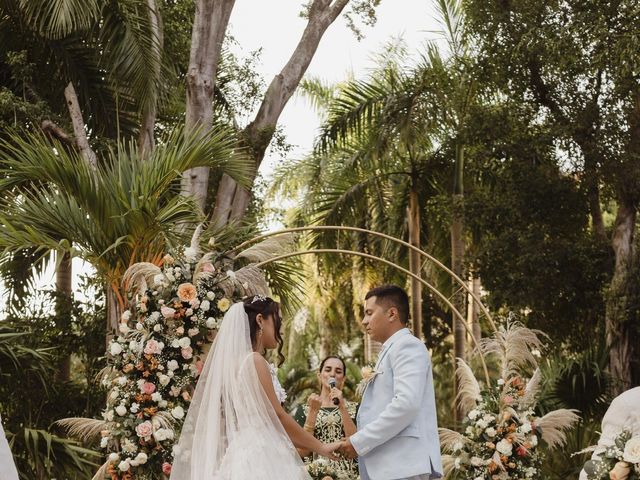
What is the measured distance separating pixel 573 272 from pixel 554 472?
3.31 metres

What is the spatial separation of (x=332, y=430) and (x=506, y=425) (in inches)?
79.7

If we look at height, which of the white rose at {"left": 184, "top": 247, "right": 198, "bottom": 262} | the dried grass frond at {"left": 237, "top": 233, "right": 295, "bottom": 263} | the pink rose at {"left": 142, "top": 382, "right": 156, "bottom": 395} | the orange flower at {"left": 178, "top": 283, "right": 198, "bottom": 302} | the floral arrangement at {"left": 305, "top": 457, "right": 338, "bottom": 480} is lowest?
the floral arrangement at {"left": 305, "top": 457, "right": 338, "bottom": 480}

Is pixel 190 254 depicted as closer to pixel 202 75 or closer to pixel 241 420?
pixel 241 420

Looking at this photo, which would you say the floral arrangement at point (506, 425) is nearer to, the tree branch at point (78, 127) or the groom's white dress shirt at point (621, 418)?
the groom's white dress shirt at point (621, 418)

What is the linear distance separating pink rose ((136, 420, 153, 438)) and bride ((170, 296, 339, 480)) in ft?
6.57

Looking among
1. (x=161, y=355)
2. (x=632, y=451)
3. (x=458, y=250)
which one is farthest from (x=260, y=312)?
(x=458, y=250)

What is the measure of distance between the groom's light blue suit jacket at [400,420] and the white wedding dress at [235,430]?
45cm

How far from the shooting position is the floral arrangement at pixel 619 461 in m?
4.02

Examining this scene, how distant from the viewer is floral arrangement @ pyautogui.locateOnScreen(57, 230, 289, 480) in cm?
778

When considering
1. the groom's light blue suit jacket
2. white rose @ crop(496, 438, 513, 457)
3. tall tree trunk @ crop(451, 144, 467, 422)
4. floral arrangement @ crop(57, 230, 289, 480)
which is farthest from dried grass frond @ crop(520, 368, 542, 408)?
tall tree trunk @ crop(451, 144, 467, 422)

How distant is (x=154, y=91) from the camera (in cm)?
1223

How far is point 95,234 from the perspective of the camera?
920 centimetres

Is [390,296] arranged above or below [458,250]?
below

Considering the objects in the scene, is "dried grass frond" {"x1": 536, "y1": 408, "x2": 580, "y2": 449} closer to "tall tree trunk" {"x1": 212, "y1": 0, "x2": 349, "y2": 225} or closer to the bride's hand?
the bride's hand
